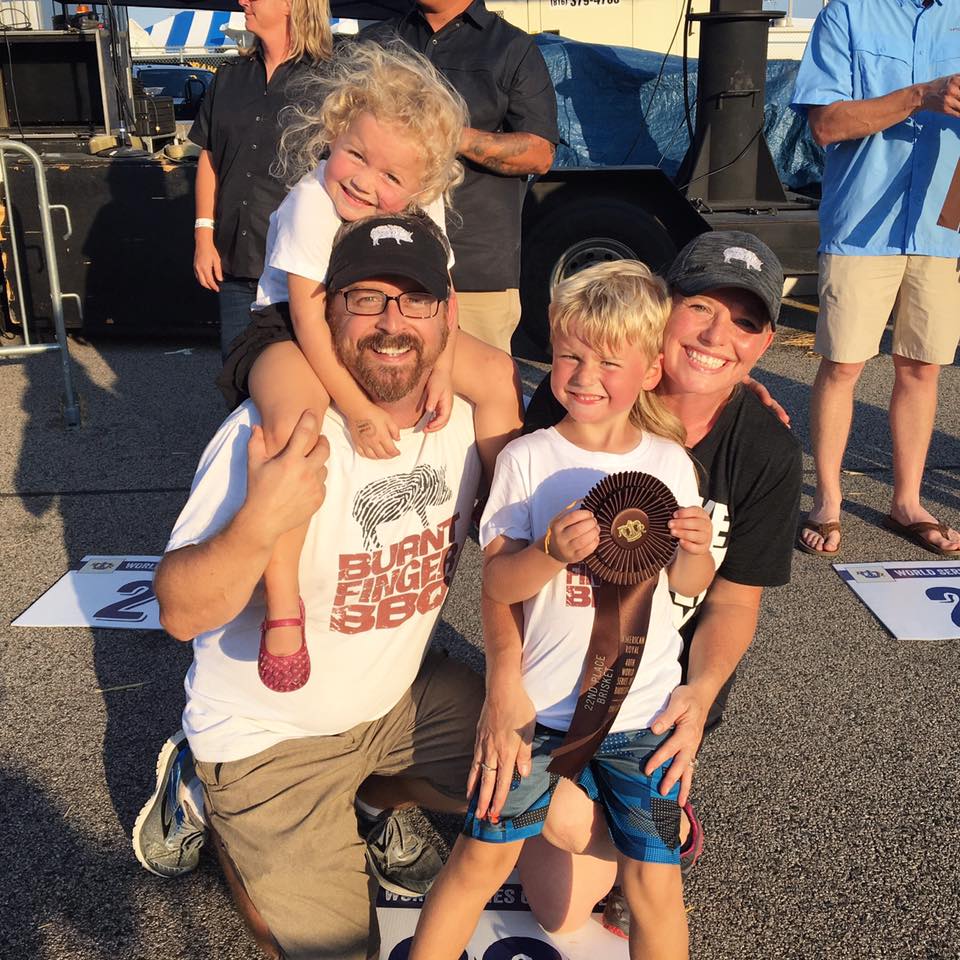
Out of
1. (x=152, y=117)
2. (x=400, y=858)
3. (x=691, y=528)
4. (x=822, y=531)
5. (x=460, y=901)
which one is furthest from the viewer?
(x=152, y=117)

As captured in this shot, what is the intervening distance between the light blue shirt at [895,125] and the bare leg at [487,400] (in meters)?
2.22

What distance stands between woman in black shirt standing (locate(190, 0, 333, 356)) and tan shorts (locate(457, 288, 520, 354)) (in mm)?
755

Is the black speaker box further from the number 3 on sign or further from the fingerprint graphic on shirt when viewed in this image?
the fingerprint graphic on shirt

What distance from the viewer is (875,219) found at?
3.89 metres

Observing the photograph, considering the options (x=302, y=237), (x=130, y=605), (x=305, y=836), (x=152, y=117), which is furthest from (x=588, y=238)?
(x=305, y=836)

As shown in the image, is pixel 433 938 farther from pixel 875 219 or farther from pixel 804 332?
pixel 804 332

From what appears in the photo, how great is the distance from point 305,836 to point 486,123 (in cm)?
257

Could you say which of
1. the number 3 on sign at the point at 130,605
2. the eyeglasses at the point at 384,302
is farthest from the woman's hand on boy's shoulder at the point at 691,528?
the number 3 on sign at the point at 130,605

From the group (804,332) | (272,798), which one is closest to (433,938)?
(272,798)

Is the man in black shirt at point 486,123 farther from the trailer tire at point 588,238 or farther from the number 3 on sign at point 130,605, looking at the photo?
the trailer tire at point 588,238

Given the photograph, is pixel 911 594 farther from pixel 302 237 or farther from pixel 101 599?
pixel 101 599

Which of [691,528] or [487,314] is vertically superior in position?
[691,528]

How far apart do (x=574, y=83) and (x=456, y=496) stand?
6330 mm

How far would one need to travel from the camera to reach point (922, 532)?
4102mm
